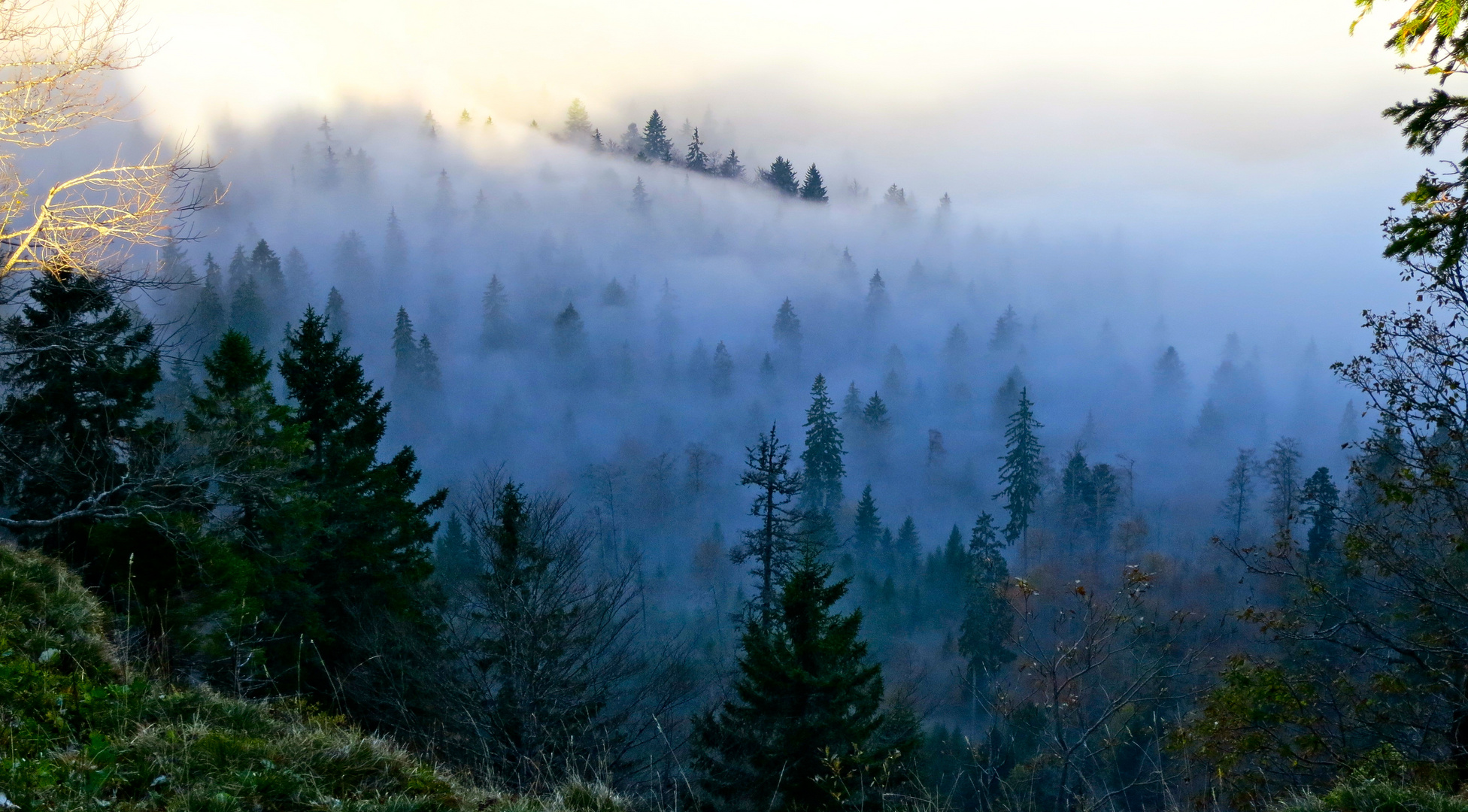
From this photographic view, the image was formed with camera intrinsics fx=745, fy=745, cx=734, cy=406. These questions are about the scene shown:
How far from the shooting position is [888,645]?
72.4 m

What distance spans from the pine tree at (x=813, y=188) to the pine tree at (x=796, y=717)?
173m

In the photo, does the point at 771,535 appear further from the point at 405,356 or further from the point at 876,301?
the point at 876,301

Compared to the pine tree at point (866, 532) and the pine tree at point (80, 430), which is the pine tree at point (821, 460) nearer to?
the pine tree at point (866, 532)

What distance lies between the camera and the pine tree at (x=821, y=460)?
9012 cm

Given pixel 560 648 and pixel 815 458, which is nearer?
pixel 560 648

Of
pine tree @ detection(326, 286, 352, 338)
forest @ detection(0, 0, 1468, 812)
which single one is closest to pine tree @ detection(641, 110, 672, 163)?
pine tree @ detection(326, 286, 352, 338)

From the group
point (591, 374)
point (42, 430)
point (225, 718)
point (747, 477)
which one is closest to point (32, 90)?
point (225, 718)

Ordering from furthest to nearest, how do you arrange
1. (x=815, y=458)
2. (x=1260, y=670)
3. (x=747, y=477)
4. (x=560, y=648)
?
(x=815, y=458), (x=747, y=477), (x=560, y=648), (x=1260, y=670)

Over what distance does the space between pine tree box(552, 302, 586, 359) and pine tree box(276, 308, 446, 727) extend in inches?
4929

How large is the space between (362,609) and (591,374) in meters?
128

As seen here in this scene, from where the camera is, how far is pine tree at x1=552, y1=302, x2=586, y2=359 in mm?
148000

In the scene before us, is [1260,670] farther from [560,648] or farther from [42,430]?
[42,430]

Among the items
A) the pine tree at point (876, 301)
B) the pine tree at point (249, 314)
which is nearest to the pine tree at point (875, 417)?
the pine tree at point (876, 301)

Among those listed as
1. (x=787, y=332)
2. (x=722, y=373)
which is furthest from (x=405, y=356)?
(x=787, y=332)
